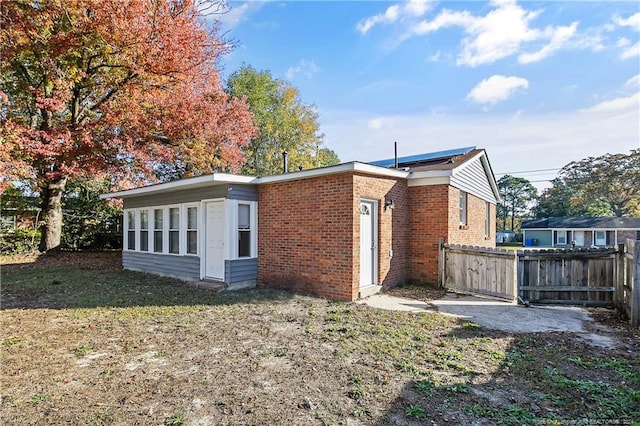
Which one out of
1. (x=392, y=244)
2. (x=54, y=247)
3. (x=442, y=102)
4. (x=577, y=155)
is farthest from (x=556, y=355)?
(x=577, y=155)

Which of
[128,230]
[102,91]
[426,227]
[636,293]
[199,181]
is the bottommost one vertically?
[636,293]

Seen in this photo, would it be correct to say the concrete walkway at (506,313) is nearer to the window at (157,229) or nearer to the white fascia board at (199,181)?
the white fascia board at (199,181)

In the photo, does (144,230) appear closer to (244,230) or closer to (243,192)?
(244,230)

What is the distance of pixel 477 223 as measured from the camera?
39.9ft

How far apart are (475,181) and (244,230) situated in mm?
7945

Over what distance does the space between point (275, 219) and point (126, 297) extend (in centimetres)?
387

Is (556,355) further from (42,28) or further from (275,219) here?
(42,28)

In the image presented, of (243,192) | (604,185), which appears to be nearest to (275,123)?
(243,192)

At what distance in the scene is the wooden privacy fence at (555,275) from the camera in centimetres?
660

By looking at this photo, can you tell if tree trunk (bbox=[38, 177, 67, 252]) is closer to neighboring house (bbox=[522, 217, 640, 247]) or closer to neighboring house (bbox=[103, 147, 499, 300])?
neighboring house (bbox=[103, 147, 499, 300])

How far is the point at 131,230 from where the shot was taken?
41.4 ft

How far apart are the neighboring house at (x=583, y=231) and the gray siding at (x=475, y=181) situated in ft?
76.5

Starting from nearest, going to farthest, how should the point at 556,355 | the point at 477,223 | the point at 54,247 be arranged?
the point at 556,355 < the point at 477,223 < the point at 54,247

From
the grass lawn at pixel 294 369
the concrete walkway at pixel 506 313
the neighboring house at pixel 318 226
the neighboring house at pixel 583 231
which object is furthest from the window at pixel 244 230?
the neighboring house at pixel 583 231
